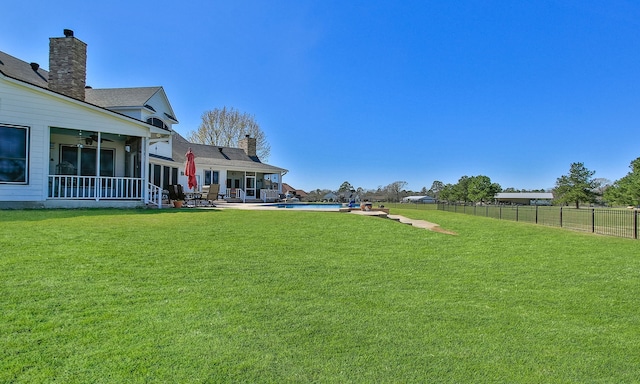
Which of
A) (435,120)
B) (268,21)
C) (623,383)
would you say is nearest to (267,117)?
(435,120)

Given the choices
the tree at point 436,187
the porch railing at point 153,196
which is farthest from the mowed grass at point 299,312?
the tree at point 436,187

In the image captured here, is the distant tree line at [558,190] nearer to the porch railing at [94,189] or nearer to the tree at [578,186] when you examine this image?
the tree at [578,186]

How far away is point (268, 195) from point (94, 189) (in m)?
16.5

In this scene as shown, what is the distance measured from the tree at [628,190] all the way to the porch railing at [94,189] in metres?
43.7

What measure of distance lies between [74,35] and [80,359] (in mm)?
16120

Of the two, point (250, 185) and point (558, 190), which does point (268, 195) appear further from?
point (558, 190)

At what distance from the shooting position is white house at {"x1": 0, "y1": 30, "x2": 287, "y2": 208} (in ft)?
35.6

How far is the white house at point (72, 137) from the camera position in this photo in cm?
1086

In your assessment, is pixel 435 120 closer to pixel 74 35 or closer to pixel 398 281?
pixel 74 35

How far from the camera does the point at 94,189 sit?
41.9 feet

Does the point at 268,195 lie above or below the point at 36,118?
below

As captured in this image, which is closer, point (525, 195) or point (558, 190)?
point (558, 190)

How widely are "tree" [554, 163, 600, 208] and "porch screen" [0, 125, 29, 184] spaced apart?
68.2 metres

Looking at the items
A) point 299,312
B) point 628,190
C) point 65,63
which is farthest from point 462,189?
point 299,312
